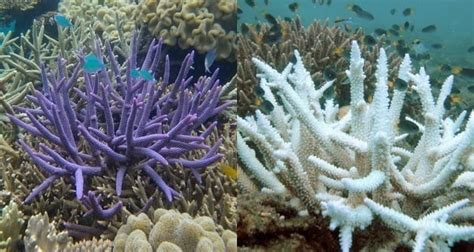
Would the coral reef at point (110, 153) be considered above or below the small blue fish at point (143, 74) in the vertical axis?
below

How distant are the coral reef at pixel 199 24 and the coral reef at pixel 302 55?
0.88 feet

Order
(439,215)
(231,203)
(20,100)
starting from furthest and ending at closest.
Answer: (20,100), (231,203), (439,215)

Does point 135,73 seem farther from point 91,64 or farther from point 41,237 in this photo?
point 41,237

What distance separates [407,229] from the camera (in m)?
1.41

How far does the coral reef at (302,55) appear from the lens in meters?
3.97

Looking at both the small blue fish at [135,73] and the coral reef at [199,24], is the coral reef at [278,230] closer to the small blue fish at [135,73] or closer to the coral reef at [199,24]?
the small blue fish at [135,73]

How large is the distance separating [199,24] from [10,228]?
323 cm

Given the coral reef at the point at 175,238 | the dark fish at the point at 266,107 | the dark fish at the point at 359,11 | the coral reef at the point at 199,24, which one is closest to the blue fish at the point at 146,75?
the dark fish at the point at 266,107

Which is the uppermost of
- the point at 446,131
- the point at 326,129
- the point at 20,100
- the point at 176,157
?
the point at 446,131

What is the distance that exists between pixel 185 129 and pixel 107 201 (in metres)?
0.61

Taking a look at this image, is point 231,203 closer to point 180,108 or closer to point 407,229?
point 180,108

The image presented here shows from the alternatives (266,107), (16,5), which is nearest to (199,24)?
(266,107)

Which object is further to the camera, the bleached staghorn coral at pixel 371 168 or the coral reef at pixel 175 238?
the coral reef at pixel 175 238

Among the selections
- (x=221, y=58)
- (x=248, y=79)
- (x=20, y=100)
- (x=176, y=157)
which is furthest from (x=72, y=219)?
(x=221, y=58)
